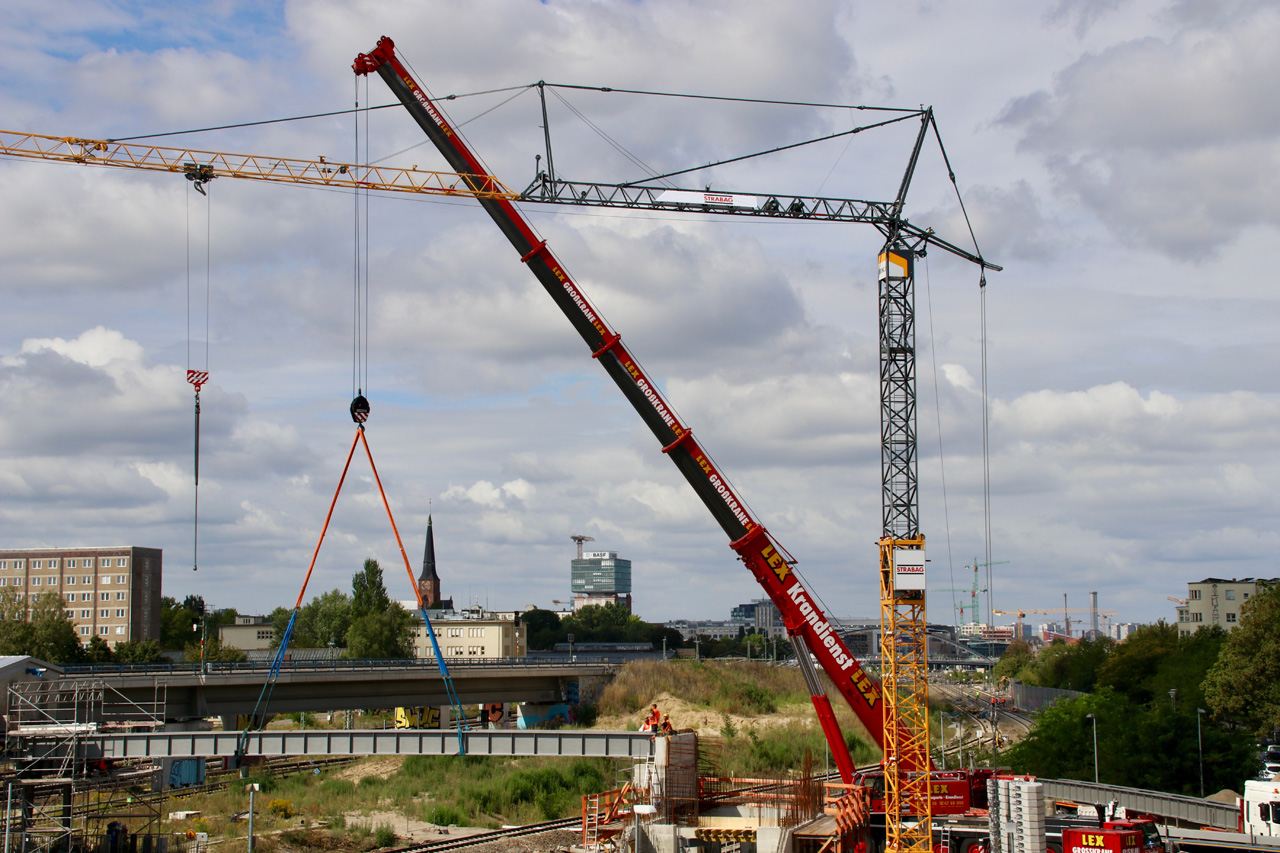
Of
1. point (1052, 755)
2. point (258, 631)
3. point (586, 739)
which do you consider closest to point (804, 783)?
point (586, 739)

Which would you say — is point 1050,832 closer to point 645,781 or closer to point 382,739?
point 645,781

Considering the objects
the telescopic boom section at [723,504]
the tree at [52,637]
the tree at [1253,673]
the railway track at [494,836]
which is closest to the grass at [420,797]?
the railway track at [494,836]

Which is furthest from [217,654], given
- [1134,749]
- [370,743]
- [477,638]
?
[1134,749]

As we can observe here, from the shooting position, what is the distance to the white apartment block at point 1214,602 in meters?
109

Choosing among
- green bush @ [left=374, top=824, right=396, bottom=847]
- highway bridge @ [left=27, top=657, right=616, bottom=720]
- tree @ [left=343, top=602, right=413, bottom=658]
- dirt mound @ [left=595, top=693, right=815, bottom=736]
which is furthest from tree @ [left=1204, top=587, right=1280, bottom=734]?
tree @ [left=343, top=602, right=413, bottom=658]

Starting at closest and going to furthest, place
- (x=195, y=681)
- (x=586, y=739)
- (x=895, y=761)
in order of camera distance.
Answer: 1. (x=895, y=761)
2. (x=586, y=739)
3. (x=195, y=681)

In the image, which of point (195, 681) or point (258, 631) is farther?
point (258, 631)

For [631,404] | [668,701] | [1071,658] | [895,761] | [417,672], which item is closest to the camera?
[895,761]

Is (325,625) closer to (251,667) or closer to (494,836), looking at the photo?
(251,667)

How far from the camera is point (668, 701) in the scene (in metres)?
79.2

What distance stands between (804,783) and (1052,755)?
2138cm

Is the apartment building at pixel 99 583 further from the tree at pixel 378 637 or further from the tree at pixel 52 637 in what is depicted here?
the tree at pixel 378 637

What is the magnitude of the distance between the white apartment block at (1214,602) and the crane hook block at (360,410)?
303ft

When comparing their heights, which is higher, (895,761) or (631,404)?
(631,404)
